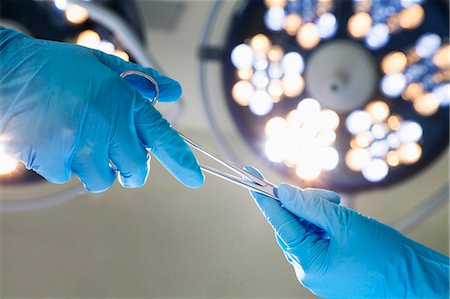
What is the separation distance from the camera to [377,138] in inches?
60.6

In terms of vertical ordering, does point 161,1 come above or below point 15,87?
above

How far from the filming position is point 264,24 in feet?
4.95

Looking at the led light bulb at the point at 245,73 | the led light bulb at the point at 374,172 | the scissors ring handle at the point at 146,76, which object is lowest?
the scissors ring handle at the point at 146,76

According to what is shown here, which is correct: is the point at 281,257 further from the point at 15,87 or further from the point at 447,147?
the point at 15,87

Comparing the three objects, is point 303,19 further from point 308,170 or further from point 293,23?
point 308,170

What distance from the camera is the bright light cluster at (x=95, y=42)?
1.53 meters

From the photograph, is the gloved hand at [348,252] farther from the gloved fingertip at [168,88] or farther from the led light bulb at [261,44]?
the led light bulb at [261,44]

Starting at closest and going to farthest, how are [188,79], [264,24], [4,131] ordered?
[4,131]
[264,24]
[188,79]

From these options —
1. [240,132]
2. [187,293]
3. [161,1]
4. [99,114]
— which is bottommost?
[187,293]

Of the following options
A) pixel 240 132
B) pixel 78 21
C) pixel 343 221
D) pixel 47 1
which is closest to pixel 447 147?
pixel 240 132

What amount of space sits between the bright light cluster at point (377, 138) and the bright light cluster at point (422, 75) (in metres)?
0.06

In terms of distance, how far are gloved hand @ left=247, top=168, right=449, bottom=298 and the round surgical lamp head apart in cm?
51

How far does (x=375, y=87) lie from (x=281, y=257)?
677 millimetres

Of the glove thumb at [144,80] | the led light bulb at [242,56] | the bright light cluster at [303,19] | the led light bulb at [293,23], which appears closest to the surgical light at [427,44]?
the bright light cluster at [303,19]
